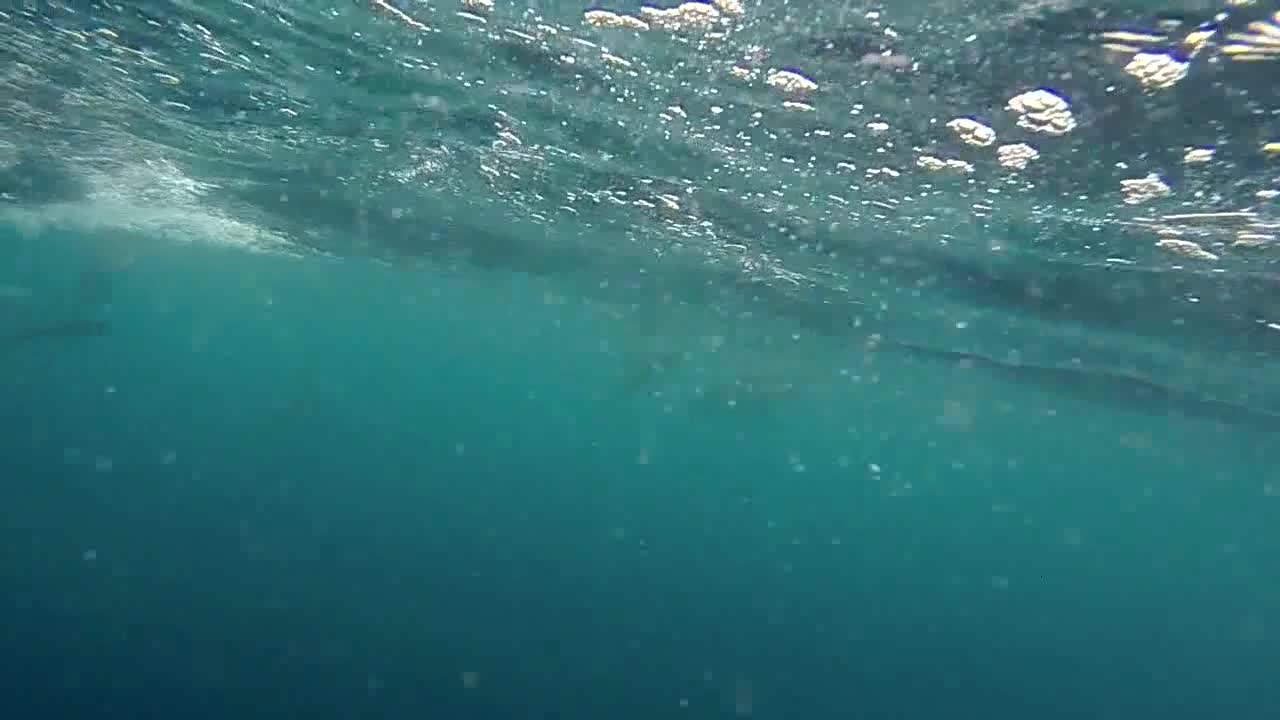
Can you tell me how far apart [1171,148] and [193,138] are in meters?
20.0

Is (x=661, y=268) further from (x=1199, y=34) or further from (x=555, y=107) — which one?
(x=1199, y=34)

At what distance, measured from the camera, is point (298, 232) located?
33.8m

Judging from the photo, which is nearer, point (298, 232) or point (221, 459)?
point (298, 232)

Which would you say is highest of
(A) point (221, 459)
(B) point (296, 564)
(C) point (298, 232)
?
(C) point (298, 232)

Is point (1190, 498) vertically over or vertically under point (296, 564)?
over

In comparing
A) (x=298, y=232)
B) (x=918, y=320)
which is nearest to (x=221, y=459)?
(x=298, y=232)

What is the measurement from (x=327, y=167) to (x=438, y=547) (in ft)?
78.2

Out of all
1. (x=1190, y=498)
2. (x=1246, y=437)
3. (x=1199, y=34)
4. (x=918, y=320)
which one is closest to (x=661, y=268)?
(x=918, y=320)

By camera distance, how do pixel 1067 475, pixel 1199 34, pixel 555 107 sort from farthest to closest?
1. pixel 1067 475
2. pixel 555 107
3. pixel 1199 34

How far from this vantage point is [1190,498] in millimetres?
66750

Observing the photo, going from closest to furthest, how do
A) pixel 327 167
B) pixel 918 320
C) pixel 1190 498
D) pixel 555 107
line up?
pixel 555 107, pixel 327 167, pixel 918 320, pixel 1190 498

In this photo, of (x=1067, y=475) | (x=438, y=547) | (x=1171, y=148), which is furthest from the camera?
(x=1067, y=475)

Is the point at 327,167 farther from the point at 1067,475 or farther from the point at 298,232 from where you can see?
the point at 1067,475

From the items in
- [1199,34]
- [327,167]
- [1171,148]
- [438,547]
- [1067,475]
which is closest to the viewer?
[1199,34]
